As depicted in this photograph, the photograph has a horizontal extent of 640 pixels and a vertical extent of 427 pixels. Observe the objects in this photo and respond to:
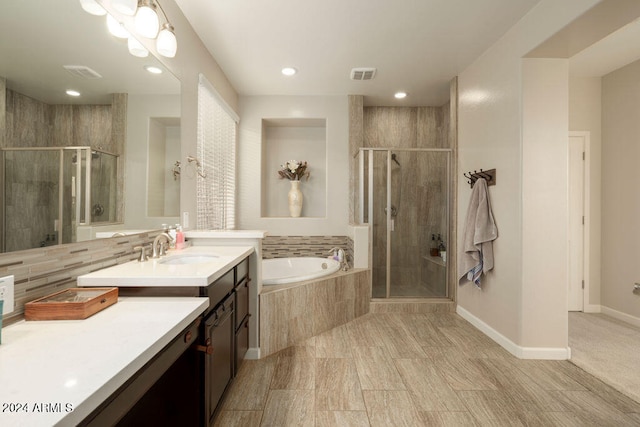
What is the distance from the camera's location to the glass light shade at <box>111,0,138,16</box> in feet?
4.60

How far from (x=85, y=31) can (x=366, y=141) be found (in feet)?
11.0

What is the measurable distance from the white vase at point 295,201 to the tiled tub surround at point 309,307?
1.20m

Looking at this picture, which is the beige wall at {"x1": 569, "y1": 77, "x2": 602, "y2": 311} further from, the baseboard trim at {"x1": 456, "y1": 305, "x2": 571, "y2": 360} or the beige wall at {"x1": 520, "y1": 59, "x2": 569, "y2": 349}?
the baseboard trim at {"x1": 456, "y1": 305, "x2": 571, "y2": 360}

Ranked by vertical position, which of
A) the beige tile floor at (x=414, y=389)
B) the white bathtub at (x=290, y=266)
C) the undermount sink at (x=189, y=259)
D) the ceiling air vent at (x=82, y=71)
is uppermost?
the ceiling air vent at (x=82, y=71)

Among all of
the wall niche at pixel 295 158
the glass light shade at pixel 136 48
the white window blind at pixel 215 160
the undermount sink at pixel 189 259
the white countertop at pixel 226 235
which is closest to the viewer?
the glass light shade at pixel 136 48

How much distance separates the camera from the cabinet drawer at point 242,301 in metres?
1.89

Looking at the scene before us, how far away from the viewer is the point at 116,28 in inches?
58.7

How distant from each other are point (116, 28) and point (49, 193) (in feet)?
3.05

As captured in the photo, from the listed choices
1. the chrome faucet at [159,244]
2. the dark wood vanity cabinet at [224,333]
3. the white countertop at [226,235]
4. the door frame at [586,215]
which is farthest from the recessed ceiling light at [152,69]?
the door frame at [586,215]

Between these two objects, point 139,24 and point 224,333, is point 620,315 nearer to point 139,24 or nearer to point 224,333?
point 224,333

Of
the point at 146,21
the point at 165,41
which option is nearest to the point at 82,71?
the point at 146,21

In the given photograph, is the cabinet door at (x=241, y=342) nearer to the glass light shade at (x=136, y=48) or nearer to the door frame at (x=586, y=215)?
the glass light shade at (x=136, y=48)

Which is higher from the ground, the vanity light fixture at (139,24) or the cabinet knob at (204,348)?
the vanity light fixture at (139,24)

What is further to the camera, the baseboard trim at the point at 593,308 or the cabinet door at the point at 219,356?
the baseboard trim at the point at 593,308
